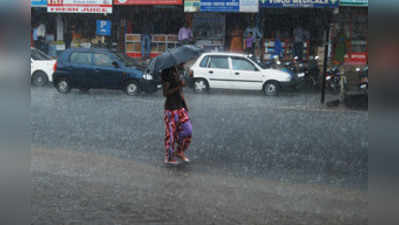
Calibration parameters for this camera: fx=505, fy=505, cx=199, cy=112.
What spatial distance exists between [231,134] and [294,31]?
38.2 feet

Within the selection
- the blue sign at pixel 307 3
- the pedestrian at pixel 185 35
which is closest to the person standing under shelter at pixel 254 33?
the blue sign at pixel 307 3

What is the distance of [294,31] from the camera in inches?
813

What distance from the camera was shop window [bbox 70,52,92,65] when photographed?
16.4 m

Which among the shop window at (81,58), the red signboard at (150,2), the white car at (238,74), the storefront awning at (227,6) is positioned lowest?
the white car at (238,74)

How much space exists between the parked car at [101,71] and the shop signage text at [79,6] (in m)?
5.22

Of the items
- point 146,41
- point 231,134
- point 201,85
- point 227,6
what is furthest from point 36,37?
point 231,134

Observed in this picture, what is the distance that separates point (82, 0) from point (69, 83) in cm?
611

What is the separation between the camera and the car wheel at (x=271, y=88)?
16.9m

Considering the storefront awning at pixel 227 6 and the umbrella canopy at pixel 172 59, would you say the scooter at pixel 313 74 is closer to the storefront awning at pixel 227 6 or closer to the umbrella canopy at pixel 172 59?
the storefront awning at pixel 227 6

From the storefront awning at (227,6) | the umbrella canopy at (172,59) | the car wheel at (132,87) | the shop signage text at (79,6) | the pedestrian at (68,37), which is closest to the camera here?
the umbrella canopy at (172,59)

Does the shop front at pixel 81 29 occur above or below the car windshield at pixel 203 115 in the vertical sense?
above

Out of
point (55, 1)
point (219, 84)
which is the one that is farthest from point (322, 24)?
point (55, 1)

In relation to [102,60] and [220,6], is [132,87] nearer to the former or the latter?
[102,60]

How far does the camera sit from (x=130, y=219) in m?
4.82
